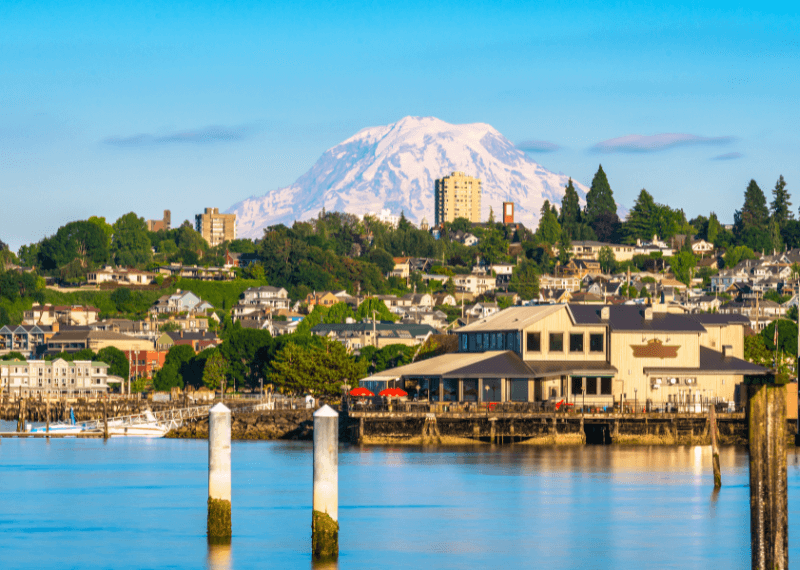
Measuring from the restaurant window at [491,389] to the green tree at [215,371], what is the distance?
5292 cm

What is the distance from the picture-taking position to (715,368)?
72.9 metres

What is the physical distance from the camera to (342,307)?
17625 centimetres

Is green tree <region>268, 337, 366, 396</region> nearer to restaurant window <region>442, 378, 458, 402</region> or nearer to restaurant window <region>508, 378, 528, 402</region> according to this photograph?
restaurant window <region>442, 378, 458, 402</region>

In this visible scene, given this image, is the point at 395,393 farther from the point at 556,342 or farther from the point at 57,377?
the point at 57,377

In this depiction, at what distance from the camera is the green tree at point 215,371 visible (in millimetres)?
120688

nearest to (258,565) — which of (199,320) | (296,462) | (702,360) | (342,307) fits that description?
(296,462)

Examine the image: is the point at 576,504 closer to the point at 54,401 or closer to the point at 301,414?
the point at 301,414

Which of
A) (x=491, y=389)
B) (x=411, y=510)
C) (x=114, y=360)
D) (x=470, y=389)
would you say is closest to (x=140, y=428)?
(x=470, y=389)

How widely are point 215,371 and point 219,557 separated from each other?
289 ft

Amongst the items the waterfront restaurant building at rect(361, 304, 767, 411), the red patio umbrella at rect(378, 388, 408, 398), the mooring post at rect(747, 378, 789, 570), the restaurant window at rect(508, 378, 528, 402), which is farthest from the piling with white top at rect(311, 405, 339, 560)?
the red patio umbrella at rect(378, 388, 408, 398)

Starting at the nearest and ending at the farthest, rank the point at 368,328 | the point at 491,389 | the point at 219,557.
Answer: the point at 219,557 → the point at 491,389 → the point at 368,328

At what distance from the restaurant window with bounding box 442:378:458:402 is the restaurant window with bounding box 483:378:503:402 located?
202 centimetres

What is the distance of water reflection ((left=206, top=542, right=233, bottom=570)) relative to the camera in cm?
3256

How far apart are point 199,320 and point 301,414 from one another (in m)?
123
